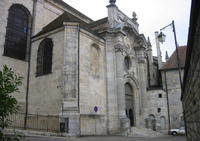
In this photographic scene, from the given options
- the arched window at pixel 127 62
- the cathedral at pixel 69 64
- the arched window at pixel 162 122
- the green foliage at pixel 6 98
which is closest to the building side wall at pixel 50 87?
the cathedral at pixel 69 64

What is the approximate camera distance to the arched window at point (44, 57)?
18.3 m

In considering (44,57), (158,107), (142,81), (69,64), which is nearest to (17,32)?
(44,57)

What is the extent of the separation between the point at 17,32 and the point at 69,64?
20.2ft

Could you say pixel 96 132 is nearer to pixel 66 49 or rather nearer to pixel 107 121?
pixel 107 121

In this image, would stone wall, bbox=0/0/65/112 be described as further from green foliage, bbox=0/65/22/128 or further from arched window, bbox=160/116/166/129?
arched window, bbox=160/116/166/129

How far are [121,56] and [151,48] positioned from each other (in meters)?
16.0

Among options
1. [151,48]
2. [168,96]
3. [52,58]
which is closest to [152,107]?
[168,96]

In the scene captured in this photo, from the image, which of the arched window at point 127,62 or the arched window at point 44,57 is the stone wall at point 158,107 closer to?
the arched window at point 127,62

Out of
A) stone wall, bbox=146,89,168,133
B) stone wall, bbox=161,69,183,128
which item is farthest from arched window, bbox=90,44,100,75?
stone wall, bbox=161,69,183,128

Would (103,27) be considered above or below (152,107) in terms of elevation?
above

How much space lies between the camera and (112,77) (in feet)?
68.8

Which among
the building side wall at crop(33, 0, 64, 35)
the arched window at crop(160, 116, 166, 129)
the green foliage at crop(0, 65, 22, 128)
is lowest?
the arched window at crop(160, 116, 166, 129)

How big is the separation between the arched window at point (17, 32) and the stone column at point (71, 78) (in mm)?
4688

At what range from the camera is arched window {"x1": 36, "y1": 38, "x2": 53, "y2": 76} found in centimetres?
1833
